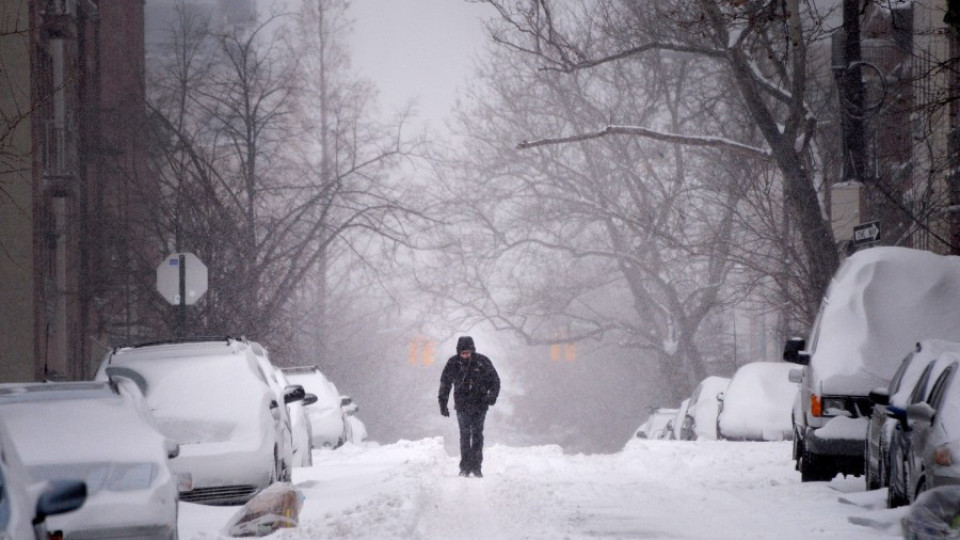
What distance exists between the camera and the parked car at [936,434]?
1018 centimetres

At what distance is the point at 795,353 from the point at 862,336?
4.57 ft

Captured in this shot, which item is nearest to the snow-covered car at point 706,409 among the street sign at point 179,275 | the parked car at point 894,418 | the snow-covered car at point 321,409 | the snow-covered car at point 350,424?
the snow-covered car at point 321,409

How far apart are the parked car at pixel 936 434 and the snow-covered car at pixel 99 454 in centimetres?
536

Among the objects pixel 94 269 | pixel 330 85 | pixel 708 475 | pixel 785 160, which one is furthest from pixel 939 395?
pixel 330 85

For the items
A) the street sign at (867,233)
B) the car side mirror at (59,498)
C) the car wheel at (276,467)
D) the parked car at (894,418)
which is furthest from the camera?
the street sign at (867,233)

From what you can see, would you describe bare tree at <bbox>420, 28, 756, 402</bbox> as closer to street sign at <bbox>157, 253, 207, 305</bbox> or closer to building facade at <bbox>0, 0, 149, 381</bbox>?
building facade at <bbox>0, 0, 149, 381</bbox>

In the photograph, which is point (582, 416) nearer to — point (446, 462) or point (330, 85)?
point (330, 85)

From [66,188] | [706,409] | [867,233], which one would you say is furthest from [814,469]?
[66,188]

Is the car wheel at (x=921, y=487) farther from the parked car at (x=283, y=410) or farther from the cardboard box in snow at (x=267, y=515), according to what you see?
the parked car at (x=283, y=410)

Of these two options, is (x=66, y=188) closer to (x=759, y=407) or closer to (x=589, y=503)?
(x=759, y=407)

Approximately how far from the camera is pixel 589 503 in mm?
14711

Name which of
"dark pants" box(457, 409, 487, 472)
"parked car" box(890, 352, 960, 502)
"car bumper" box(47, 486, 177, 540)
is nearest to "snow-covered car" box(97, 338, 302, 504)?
"dark pants" box(457, 409, 487, 472)

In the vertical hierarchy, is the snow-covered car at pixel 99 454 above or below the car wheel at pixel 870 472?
above

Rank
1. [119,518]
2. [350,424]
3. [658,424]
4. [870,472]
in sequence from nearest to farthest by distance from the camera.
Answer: [119,518]
[870,472]
[658,424]
[350,424]
